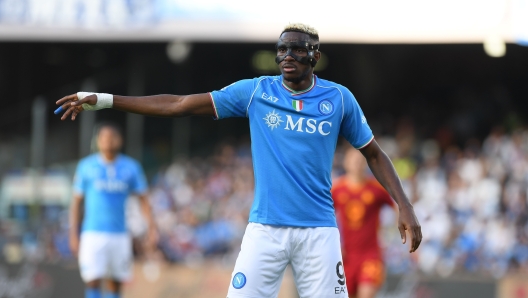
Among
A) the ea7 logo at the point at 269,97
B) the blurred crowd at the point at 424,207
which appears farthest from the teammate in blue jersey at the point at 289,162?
the blurred crowd at the point at 424,207

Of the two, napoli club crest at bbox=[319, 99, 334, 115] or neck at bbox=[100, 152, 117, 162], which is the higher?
neck at bbox=[100, 152, 117, 162]

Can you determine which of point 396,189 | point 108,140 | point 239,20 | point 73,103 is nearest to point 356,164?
point 108,140

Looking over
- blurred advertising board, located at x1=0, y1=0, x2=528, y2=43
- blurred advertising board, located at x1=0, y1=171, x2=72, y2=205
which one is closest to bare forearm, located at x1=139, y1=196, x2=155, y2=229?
blurred advertising board, located at x1=0, y1=0, x2=528, y2=43

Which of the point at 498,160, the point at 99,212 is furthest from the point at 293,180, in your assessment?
the point at 498,160

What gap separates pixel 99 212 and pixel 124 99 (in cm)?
520

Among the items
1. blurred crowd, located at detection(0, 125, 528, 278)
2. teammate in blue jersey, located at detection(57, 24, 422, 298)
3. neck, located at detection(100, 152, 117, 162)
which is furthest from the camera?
blurred crowd, located at detection(0, 125, 528, 278)

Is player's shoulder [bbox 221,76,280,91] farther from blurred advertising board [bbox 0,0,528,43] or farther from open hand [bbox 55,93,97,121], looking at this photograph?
blurred advertising board [bbox 0,0,528,43]

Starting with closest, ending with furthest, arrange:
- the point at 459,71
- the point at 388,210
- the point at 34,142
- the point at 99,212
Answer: the point at 99,212 → the point at 388,210 → the point at 34,142 → the point at 459,71

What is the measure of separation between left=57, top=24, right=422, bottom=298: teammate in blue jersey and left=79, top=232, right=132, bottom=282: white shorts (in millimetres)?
5169

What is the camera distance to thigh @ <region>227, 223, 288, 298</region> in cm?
548

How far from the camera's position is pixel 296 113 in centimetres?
559

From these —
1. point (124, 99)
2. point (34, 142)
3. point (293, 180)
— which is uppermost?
point (34, 142)

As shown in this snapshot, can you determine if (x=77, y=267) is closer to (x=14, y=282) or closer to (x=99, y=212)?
(x=14, y=282)

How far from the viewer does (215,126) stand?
1945 centimetres
